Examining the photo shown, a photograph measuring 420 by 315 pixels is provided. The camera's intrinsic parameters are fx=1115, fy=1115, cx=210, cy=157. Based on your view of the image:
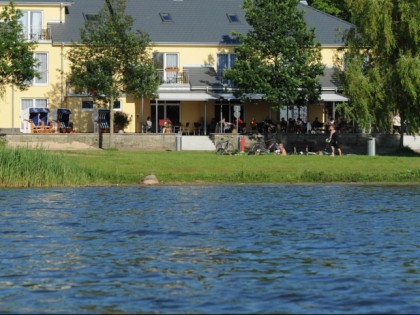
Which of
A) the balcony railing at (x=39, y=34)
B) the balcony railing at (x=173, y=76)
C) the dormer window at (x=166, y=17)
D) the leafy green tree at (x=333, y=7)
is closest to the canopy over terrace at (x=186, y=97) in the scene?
the balcony railing at (x=173, y=76)

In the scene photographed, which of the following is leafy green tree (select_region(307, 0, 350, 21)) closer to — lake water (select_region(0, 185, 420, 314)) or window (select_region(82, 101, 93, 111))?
window (select_region(82, 101, 93, 111))

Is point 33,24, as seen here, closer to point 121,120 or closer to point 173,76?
point 121,120

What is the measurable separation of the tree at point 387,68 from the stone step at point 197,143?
10582 mm

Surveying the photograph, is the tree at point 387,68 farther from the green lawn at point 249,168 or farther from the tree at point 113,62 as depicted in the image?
the tree at point 113,62

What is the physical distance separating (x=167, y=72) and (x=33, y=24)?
9890 mm

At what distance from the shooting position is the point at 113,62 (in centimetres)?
6750

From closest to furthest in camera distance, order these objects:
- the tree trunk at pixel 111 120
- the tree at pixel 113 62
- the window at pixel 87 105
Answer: the tree at pixel 113 62 → the tree trunk at pixel 111 120 → the window at pixel 87 105

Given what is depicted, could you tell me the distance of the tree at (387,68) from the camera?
60094 millimetres

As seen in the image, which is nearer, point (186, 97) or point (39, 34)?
point (186, 97)

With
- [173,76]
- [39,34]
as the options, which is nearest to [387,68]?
[173,76]

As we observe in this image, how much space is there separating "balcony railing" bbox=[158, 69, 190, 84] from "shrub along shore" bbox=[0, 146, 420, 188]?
729 inches

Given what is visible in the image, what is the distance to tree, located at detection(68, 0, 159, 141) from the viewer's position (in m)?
67.7

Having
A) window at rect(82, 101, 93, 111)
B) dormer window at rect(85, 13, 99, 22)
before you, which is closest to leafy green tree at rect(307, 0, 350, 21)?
dormer window at rect(85, 13, 99, 22)

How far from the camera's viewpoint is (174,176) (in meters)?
47.3
